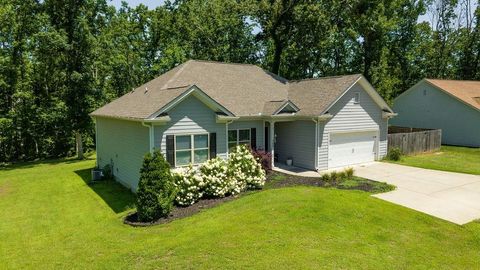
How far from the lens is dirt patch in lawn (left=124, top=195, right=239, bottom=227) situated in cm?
1181

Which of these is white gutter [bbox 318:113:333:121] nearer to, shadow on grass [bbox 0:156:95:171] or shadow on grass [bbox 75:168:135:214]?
shadow on grass [bbox 75:168:135:214]

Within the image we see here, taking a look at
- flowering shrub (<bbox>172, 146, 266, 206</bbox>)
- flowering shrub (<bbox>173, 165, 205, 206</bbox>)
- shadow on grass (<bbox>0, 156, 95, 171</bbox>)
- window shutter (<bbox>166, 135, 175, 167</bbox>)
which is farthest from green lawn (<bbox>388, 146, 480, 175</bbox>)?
shadow on grass (<bbox>0, 156, 95, 171</bbox>)

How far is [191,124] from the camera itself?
15.1 meters

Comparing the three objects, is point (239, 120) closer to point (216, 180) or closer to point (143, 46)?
point (216, 180)

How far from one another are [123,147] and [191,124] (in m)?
4.75

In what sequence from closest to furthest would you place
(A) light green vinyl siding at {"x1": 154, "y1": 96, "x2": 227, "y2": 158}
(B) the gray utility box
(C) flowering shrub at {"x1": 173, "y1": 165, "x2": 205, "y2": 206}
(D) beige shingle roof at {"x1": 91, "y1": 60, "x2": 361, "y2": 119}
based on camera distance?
(C) flowering shrub at {"x1": 173, "y1": 165, "x2": 205, "y2": 206}, (A) light green vinyl siding at {"x1": 154, "y1": 96, "x2": 227, "y2": 158}, (D) beige shingle roof at {"x1": 91, "y1": 60, "x2": 361, "y2": 119}, (B) the gray utility box

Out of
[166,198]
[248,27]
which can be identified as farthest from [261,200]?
[248,27]

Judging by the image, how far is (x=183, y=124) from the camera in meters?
14.9

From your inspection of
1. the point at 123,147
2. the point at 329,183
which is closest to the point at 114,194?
the point at 123,147

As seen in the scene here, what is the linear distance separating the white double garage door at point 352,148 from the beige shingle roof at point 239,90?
9.03 feet

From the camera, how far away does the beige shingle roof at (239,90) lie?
18.5 meters

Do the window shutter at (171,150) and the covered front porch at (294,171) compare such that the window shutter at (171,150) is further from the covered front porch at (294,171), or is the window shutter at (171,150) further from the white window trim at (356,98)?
the white window trim at (356,98)

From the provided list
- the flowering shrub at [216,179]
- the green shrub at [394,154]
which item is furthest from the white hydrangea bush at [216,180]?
the green shrub at [394,154]

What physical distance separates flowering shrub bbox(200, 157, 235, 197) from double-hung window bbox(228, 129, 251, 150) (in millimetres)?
3104
